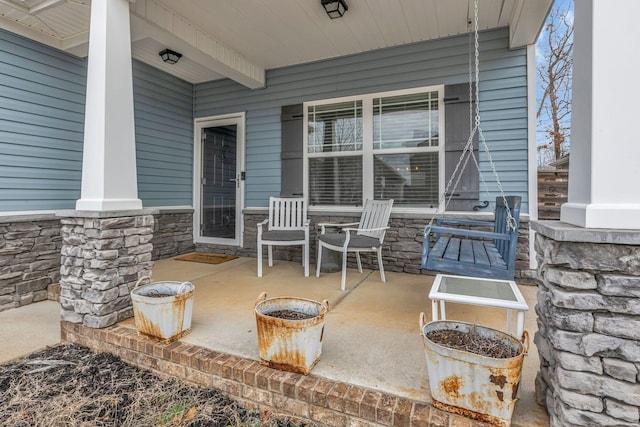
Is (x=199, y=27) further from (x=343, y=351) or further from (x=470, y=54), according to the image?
(x=343, y=351)

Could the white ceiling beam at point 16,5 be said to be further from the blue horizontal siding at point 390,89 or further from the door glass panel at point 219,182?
the door glass panel at point 219,182

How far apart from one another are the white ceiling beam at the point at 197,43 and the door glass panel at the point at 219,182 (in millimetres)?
904

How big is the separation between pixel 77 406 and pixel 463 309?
2.63 metres

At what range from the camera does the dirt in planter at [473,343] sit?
4.41 feet

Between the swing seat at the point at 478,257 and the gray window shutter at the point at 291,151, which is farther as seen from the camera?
the gray window shutter at the point at 291,151

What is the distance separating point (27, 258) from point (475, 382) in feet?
13.3

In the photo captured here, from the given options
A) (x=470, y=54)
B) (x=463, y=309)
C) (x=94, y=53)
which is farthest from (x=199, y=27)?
(x=463, y=309)

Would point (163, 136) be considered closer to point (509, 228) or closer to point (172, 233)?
point (172, 233)

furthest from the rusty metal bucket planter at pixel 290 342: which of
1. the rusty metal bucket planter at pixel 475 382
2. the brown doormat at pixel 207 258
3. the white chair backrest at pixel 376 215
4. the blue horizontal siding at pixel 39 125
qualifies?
the blue horizontal siding at pixel 39 125

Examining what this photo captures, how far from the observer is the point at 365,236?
3.45m

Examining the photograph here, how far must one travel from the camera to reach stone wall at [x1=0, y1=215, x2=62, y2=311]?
9.88 feet

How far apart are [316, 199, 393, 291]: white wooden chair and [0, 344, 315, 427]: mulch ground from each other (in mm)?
1653

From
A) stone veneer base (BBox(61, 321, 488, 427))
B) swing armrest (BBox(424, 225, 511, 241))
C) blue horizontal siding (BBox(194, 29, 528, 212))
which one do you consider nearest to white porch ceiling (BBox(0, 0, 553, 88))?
blue horizontal siding (BBox(194, 29, 528, 212))

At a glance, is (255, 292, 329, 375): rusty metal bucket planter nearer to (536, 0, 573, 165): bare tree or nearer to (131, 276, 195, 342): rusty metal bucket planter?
(131, 276, 195, 342): rusty metal bucket planter
